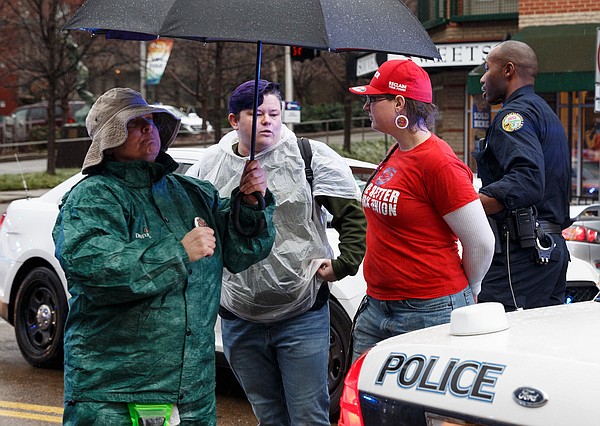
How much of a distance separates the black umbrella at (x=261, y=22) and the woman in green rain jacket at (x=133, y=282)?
275mm

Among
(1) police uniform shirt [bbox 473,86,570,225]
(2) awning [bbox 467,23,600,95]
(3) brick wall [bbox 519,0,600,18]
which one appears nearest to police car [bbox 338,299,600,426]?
(1) police uniform shirt [bbox 473,86,570,225]

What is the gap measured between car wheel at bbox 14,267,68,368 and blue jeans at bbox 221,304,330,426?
3.30 metres

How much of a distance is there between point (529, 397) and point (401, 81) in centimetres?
193

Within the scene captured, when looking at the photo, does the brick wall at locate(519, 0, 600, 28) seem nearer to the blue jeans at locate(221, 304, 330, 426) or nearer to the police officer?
the police officer

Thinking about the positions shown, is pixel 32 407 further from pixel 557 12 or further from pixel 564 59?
pixel 557 12

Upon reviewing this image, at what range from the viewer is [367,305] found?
431cm

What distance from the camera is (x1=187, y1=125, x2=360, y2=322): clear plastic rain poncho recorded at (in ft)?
14.1

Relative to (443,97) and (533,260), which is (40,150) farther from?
(533,260)

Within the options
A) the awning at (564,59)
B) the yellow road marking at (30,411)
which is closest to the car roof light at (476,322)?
the yellow road marking at (30,411)

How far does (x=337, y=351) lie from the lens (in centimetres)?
621

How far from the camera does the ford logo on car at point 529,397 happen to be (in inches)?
92.8

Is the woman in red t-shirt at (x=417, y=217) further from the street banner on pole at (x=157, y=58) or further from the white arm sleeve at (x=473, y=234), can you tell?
the street banner on pole at (x=157, y=58)

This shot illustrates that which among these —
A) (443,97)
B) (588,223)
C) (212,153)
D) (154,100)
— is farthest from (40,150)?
(212,153)

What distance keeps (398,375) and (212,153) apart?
2063mm
